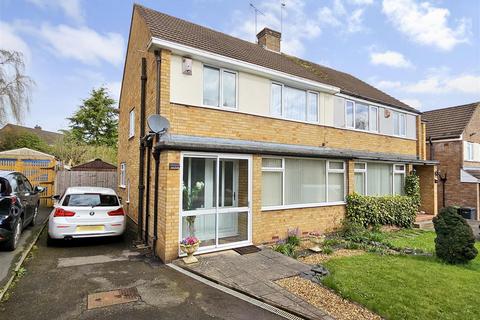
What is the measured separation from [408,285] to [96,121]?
3281cm

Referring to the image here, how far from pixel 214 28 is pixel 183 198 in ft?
29.0

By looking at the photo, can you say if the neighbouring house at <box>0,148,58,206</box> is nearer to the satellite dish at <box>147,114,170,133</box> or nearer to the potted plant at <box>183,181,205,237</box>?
the satellite dish at <box>147,114,170,133</box>

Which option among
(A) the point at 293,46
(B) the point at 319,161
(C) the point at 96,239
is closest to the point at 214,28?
(A) the point at 293,46

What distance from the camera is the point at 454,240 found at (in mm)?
6406

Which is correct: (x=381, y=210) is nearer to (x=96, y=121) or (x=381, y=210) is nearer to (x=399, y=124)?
(x=399, y=124)

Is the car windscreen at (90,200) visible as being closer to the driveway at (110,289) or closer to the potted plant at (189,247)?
the driveway at (110,289)

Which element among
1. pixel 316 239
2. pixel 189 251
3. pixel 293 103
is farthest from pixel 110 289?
pixel 293 103

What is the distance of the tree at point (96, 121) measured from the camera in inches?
1191

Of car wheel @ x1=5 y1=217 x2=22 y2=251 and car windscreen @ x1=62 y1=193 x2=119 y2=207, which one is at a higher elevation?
car windscreen @ x1=62 y1=193 x2=119 y2=207

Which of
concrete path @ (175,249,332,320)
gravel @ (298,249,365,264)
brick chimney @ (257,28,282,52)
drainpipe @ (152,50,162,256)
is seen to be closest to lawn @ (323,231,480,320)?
gravel @ (298,249,365,264)

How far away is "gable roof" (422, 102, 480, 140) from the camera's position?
18266mm

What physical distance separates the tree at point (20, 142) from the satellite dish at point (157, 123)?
28.8m

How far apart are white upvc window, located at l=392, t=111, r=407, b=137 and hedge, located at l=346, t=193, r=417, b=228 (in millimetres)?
3372

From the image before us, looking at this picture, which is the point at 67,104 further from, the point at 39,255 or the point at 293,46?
the point at 39,255
